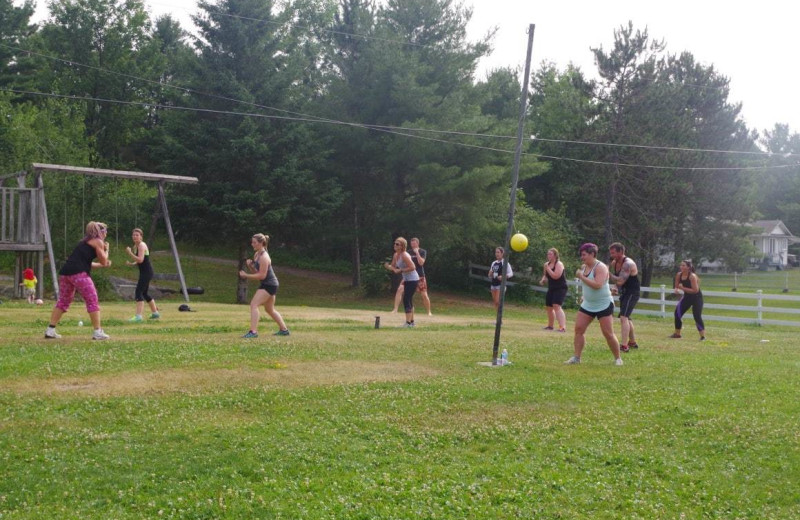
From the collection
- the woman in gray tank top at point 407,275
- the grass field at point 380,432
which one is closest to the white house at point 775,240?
the woman in gray tank top at point 407,275

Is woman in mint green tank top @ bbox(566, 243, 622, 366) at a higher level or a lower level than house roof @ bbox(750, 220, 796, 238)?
lower

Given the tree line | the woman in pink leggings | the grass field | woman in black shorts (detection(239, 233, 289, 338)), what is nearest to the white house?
the tree line

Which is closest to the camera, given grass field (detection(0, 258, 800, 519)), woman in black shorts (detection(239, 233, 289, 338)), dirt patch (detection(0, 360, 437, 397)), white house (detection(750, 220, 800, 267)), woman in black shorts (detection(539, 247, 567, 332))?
grass field (detection(0, 258, 800, 519))

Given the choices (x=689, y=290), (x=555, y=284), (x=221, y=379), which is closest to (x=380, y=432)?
(x=221, y=379)

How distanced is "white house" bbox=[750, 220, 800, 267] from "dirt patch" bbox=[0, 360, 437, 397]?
8269 centimetres

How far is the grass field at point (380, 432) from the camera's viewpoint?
6816 mm

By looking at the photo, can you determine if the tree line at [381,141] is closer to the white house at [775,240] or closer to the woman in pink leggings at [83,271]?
the woman in pink leggings at [83,271]

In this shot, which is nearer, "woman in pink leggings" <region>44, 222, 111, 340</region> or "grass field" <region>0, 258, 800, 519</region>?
"grass field" <region>0, 258, 800, 519</region>

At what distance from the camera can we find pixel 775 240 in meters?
89.3

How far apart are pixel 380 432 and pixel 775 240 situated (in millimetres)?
90725

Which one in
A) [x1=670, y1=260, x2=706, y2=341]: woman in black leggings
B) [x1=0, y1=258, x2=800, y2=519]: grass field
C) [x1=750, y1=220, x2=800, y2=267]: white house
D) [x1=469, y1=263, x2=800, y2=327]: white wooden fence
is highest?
[x1=750, y1=220, x2=800, y2=267]: white house

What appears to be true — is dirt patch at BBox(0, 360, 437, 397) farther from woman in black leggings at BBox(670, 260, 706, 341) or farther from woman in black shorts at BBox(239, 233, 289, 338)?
woman in black leggings at BBox(670, 260, 706, 341)

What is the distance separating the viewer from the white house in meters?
86.6

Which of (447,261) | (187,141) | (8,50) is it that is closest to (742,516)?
(187,141)
